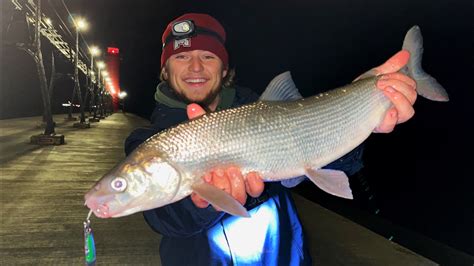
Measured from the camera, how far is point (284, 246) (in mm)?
2545

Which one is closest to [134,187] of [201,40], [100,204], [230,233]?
[100,204]

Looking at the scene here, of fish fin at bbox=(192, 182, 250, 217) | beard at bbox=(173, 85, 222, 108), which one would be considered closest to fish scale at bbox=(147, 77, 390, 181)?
fish fin at bbox=(192, 182, 250, 217)

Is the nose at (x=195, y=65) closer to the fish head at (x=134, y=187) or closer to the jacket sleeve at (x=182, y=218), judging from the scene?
the fish head at (x=134, y=187)

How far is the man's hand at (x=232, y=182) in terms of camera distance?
2.22m

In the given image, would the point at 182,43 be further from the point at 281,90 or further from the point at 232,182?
the point at 232,182

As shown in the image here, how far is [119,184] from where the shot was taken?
6.93 ft

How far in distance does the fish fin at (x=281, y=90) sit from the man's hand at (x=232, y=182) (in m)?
0.60

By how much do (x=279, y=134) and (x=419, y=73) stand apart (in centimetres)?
125

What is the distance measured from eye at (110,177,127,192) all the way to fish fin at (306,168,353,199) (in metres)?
1.18

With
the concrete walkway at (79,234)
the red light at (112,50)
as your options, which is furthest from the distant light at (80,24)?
the red light at (112,50)

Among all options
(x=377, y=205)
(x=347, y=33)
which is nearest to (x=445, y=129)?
(x=377, y=205)

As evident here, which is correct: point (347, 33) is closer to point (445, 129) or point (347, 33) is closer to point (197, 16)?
point (445, 129)

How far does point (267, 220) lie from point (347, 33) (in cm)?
14160

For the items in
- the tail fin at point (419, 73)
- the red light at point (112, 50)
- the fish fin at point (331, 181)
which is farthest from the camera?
the red light at point (112, 50)
